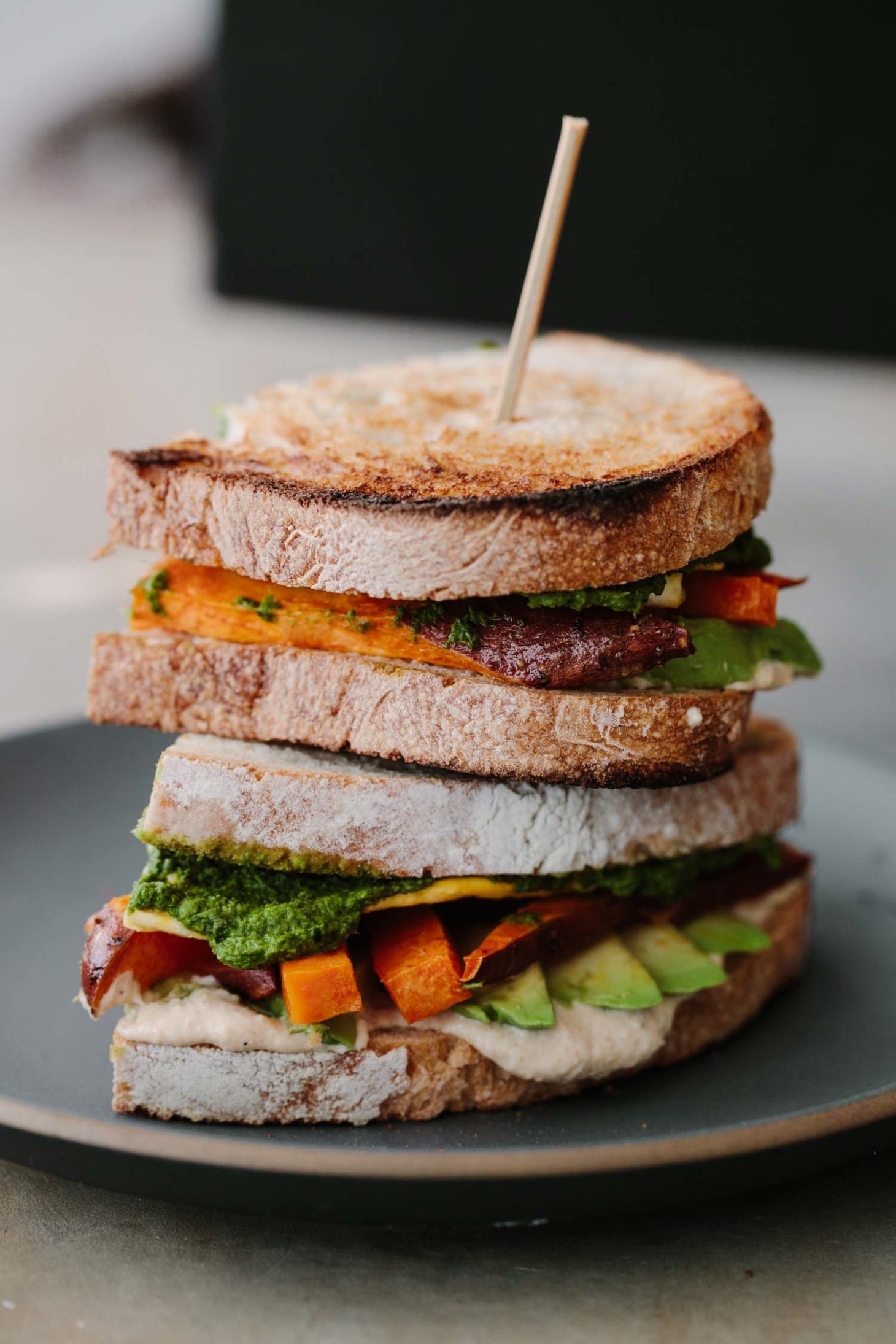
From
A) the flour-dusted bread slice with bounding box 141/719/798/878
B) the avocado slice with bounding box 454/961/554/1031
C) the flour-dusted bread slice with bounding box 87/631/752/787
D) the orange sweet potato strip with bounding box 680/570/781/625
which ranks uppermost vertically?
the orange sweet potato strip with bounding box 680/570/781/625

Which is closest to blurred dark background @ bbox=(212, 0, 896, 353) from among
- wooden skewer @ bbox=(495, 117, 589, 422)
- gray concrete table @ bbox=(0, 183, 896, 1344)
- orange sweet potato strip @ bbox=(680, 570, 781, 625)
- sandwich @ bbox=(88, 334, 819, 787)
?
gray concrete table @ bbox=(0, 183, 896, 1344)

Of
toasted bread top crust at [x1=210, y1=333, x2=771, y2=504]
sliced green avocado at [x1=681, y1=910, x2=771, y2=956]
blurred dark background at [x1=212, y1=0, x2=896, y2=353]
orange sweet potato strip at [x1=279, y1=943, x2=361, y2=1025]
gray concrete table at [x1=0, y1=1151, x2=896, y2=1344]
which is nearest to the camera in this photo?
gray concrete table at [x1=0, y1=1151, x2=896, y2=1344]

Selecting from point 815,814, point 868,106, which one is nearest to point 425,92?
point 868,106

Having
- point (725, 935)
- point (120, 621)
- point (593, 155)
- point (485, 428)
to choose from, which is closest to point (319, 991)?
point (725, 935)

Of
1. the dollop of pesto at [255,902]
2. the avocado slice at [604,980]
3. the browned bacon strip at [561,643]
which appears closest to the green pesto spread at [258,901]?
the dollop of pesto at [255,902]

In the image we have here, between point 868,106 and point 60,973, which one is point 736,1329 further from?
point 868,106

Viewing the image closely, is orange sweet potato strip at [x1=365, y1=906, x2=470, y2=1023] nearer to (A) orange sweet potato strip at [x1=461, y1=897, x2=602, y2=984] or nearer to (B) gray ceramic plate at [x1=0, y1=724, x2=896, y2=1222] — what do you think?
(A) orange sweet potato strip at [x1=461, y1=897, x2=602, y2=984]
